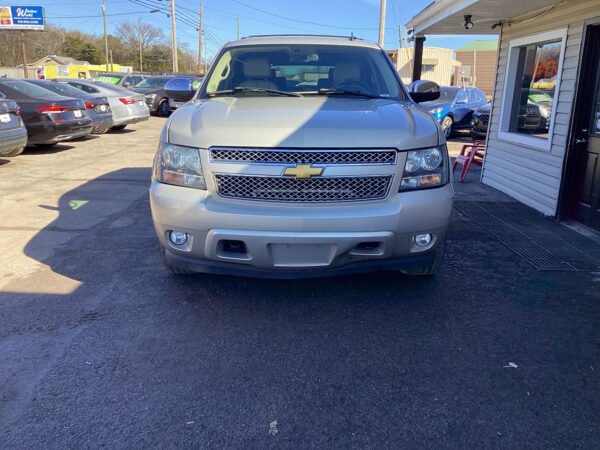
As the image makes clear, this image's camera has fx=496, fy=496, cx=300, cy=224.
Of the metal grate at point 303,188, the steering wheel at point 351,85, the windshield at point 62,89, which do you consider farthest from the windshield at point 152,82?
the metal grate at point 303,188

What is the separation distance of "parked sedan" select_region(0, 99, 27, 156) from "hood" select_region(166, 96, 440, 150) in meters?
6.06

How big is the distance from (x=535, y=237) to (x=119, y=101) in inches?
479

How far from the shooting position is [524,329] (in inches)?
127

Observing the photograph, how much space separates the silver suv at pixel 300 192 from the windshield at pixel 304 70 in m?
1.07

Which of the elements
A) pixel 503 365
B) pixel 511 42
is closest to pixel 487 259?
pixel 503 365

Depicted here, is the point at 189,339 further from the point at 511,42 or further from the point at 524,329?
the point at 511,42

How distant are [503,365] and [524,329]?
536 mm

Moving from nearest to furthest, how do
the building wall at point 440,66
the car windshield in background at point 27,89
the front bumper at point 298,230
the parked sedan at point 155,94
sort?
the front bumper at point 298,230
the car windshield in background at point 27,89
the parked sedan at point 155,94
the building wall at point 440,66

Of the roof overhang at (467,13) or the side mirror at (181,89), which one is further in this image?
the roof overhang at (467,13)

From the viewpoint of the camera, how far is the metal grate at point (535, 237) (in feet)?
14.8

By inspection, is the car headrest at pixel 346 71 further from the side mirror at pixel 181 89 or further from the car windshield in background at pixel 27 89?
the car windshield in background at pixel 27 89

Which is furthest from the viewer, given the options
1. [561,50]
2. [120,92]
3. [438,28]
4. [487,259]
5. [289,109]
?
[120,92]

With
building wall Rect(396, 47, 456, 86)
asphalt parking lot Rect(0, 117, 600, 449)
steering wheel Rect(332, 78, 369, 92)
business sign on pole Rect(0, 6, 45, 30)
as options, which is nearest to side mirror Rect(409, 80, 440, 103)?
steering wheel Rect(332, 78, 369, 92)

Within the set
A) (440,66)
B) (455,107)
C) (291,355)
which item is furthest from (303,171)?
(440,66)
